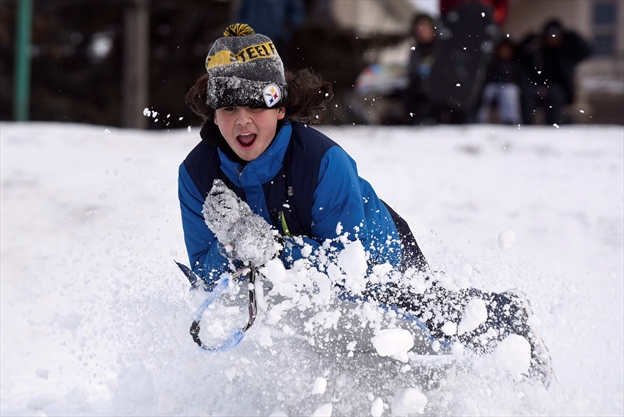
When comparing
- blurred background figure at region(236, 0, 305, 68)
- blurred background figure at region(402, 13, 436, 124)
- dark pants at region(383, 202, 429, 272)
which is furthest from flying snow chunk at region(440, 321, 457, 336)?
blurred background figure at region(402, 13, 436, 124)

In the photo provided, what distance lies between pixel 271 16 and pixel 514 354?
4.91 meters

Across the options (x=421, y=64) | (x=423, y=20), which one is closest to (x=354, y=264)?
(x=421, y=64)

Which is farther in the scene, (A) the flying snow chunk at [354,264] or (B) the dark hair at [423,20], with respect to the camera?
(B) the dark hair at [423,20]

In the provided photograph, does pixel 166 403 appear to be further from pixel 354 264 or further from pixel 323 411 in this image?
pixel 354 264

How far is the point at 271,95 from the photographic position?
99.3 inches

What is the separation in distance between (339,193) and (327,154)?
13cm

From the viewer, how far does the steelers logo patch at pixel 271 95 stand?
2.51 metres

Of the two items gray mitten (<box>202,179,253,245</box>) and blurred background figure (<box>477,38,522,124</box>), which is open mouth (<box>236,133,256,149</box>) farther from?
blurred background figure (<box>477,38,522,124</box>)

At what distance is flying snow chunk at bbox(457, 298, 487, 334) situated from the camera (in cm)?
248

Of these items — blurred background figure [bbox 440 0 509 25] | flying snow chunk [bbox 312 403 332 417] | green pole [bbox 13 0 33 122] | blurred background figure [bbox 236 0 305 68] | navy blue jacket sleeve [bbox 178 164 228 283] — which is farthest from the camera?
green pole [bbox 13 0 33 122]

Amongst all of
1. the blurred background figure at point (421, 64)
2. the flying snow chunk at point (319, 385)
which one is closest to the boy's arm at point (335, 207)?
the flying snow chunk at point (319, 385)

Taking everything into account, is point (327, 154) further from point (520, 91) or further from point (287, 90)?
point (520, 91)

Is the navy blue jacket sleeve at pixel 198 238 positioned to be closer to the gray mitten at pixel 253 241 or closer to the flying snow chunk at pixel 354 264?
the gray mitten at pixel 253 241

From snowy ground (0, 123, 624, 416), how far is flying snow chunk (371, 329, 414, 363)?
5.4 inches
